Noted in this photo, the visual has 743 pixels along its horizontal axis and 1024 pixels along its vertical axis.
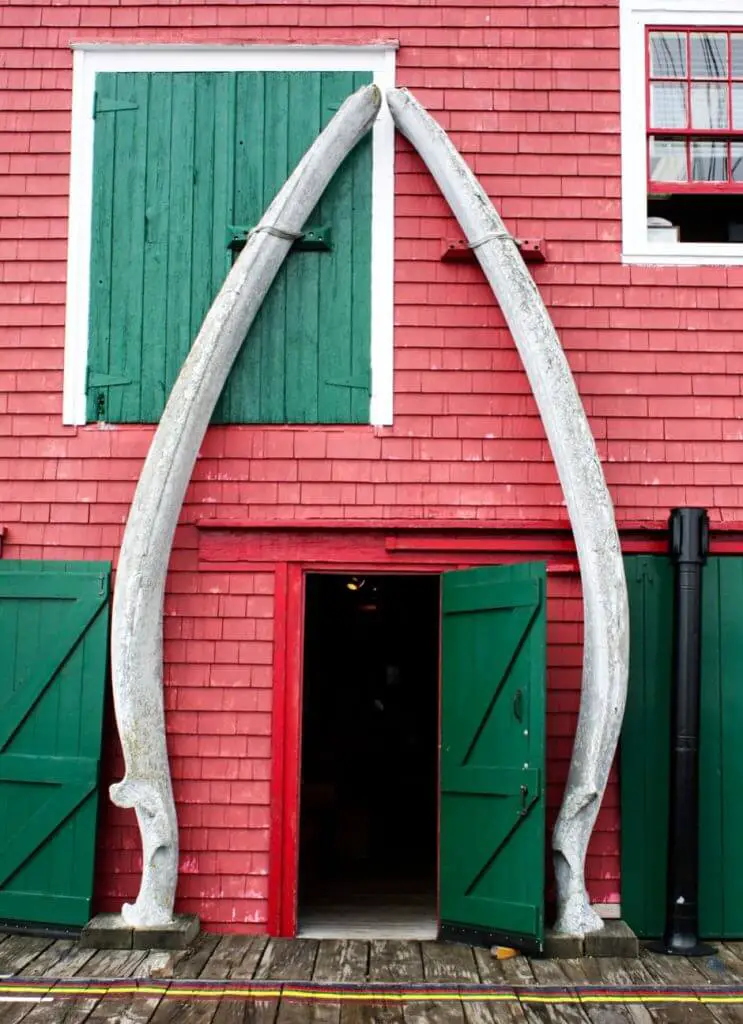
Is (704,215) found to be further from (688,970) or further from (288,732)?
(688,970)

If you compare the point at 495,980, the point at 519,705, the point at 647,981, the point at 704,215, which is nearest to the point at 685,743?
the point at 519,705

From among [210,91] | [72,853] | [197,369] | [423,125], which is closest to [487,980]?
[72,853]

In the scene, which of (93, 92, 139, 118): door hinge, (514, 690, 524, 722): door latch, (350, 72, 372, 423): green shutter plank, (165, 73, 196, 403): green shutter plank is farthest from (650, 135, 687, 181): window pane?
(514, 690, 524, 722): door latch

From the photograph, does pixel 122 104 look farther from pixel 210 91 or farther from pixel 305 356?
pixel 305 356

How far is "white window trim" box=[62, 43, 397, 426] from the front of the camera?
6.78 m

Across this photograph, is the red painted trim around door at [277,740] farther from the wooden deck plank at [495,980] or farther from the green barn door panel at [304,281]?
the wooden deck plank at [495,980]

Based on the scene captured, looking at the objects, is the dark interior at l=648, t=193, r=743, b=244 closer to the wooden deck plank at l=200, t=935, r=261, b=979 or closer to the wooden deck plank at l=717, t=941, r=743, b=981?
the wooden deck plank at l=717, t=941, r=743, b=981

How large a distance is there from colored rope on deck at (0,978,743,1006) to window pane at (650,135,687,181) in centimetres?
478

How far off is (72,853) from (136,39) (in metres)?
5.02

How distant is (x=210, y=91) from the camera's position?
22.8ft

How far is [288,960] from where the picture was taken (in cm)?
590

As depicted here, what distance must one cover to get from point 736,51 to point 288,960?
614 centimetres

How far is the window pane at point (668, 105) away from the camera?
697cm

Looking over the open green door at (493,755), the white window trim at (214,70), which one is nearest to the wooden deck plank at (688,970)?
the open green door at (493,755)
